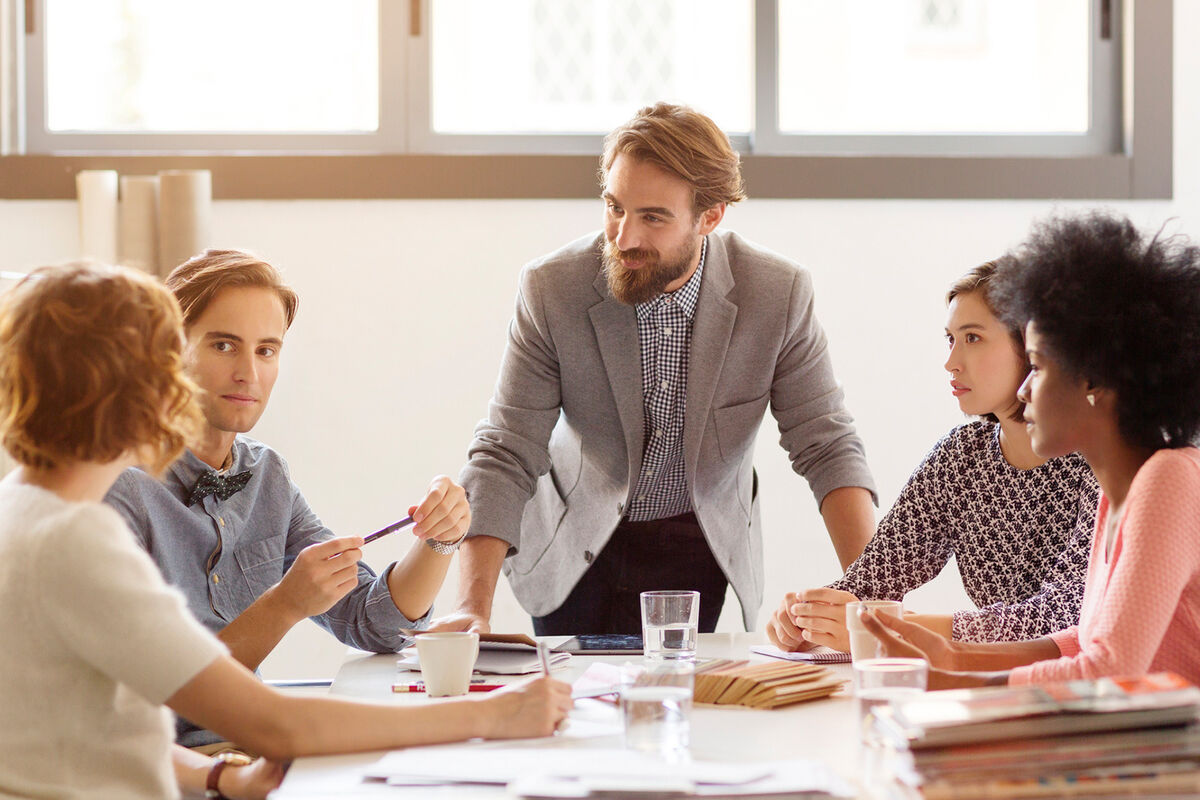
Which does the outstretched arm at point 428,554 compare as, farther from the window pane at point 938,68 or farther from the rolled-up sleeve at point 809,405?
the window pane at point 938,68

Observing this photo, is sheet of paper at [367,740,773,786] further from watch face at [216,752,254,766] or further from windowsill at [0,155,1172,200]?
windowsill at [0,155,1172,200]

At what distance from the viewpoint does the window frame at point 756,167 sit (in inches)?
130

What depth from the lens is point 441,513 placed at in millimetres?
1913

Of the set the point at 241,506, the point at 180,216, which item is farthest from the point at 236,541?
the point at 180,216

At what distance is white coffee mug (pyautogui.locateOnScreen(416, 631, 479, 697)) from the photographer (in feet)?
5.01

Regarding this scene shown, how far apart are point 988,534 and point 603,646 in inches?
25.4

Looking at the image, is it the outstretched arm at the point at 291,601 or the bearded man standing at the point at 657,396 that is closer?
the outstretched arm at the point at 291,601

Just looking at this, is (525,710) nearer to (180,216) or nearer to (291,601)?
(291,601)

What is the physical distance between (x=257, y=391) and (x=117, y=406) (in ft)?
2.37

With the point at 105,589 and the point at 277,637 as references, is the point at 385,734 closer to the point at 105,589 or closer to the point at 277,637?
the point at 105,589

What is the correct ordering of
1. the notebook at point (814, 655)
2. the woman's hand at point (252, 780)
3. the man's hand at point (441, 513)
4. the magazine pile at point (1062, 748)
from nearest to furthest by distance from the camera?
→ the magazine pile at point (1062, 748)
the woman's hand at point (252, 780)
the notebook at point (814, 655)
the man's hand at point (441, 513)

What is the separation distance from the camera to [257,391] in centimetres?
189

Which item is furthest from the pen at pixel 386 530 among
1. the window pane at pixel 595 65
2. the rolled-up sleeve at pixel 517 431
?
the window pane at pixel 595 65

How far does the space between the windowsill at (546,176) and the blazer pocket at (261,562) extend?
155 centimetres
